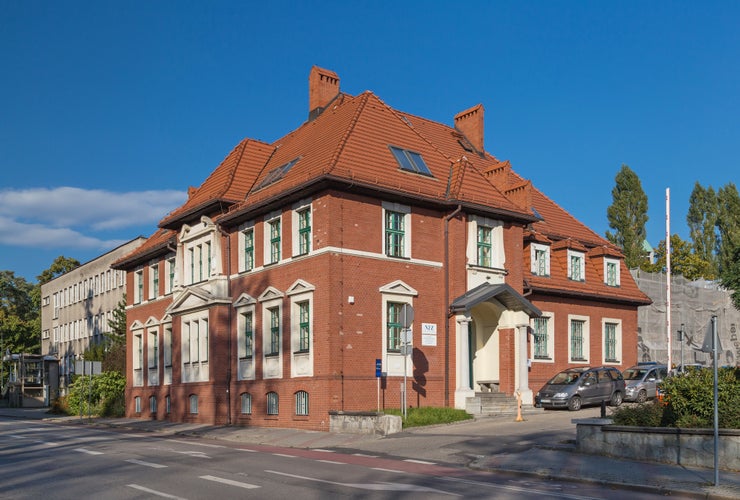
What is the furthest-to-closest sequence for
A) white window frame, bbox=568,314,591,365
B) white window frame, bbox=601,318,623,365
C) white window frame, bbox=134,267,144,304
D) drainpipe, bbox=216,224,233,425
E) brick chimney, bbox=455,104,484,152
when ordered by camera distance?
white window frame, bbox=134,267,144,304 → brick chimney, bbox=455,104,484,152 → white window frame, bbox=601,318,623,365 → white window frame, bbox=568,314,591,365 → drainpipe, bbox=216,224,233,425

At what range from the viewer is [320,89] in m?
36.7

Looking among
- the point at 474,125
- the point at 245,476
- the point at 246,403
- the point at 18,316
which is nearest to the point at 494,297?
the point at 246,403

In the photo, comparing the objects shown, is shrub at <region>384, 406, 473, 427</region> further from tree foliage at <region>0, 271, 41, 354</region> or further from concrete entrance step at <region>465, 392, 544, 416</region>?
tree foliage at <region>0, 271, 41, 354</region>

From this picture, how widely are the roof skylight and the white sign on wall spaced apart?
7.71 metres

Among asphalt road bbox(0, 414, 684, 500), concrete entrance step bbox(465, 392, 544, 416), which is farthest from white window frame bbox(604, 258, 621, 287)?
asphalt road bbox(0, 414, 684, 500)

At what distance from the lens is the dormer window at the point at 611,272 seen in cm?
3869

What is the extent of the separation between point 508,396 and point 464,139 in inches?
573

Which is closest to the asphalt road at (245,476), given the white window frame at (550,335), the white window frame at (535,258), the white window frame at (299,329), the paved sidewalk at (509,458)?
the paved sidewalk at (509,458)

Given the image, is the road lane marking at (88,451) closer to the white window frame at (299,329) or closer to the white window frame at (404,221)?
the white window frame at (299,329)

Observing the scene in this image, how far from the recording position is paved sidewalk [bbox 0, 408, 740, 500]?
536 inches

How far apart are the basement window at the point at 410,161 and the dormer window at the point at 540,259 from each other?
7529 millimetres

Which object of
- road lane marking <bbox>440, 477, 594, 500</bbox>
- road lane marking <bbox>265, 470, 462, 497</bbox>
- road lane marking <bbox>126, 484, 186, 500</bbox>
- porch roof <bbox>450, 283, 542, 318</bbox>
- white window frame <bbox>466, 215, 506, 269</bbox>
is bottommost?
road lane marking <bbox>440, 477, 594, 500</bbox>

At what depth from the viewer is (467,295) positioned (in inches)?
1158

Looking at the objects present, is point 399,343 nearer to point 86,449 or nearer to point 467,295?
point 467,295
